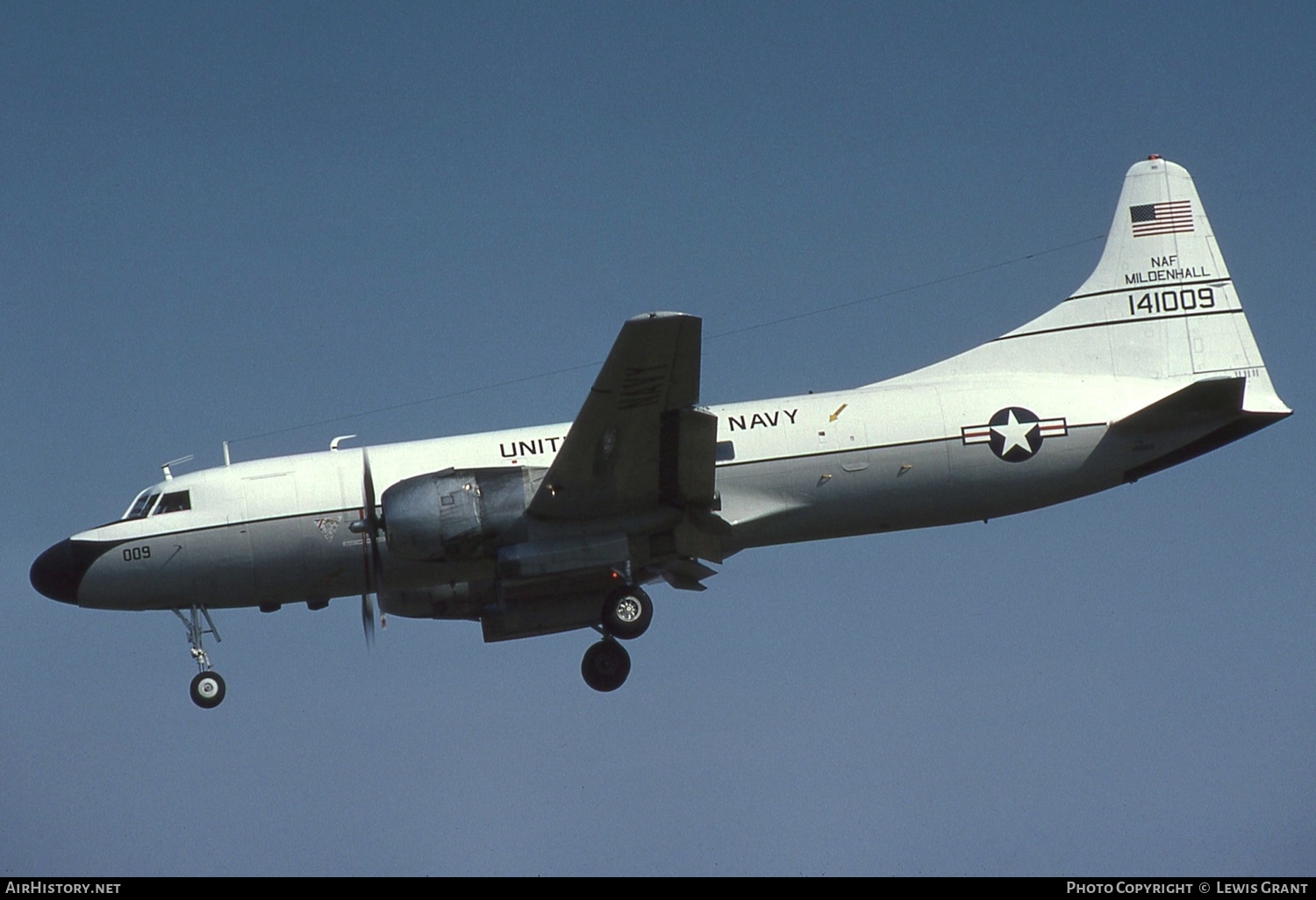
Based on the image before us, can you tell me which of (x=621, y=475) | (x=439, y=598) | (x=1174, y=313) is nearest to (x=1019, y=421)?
(x=1174, y=313)

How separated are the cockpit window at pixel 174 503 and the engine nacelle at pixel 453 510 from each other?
12.2 ft

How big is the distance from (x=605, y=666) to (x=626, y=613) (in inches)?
80.8

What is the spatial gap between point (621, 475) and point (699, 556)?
2354mm

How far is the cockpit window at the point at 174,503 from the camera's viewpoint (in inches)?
986

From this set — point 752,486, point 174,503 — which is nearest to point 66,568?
point 174,503

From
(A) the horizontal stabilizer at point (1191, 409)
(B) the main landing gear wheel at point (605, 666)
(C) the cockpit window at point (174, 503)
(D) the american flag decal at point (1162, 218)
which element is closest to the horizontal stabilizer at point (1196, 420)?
(A) the horizontal stabilizer at point (1191, 409)

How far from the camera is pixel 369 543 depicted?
24.2 m

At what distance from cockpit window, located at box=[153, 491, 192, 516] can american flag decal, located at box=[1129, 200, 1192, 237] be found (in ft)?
55.2

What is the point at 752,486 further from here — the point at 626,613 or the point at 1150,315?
the point at 1150,315

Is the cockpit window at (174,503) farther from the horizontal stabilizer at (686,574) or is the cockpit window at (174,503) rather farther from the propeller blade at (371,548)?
the horizontal stabilizer at (686,574)

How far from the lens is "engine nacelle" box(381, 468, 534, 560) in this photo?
2303 cm

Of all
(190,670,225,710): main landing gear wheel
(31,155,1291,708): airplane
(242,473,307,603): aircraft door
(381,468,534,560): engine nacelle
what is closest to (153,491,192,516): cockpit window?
(31,155,1291,708): airplane

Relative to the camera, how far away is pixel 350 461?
2519 centimetres
